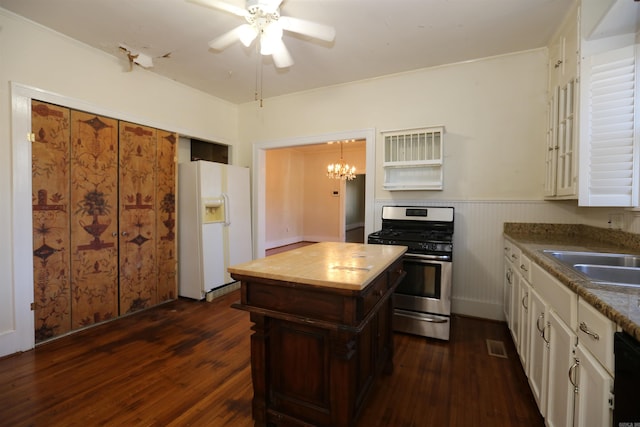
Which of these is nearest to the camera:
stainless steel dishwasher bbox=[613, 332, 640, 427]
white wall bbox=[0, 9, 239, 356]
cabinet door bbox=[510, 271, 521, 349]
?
stainless steel dishwasher bbox=[613, 332, 640, 427]

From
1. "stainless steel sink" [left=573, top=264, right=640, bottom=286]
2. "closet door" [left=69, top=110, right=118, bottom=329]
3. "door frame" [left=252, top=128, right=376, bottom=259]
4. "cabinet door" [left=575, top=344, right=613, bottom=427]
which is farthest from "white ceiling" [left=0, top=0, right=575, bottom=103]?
"cabinet door" [left=575, top=344, right=613, bottom=427]

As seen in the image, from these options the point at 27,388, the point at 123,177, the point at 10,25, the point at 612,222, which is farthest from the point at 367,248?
the point at 10,25

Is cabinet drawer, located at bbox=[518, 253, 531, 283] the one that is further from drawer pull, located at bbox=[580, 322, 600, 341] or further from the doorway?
the doorway

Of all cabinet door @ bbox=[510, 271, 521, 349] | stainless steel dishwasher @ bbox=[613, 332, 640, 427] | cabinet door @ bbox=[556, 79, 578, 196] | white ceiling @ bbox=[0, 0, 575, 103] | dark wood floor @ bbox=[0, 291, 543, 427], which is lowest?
dark wood floor @ bbox=[0, 291, 543, 427]

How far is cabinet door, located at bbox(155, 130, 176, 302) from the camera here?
3420 millimetres

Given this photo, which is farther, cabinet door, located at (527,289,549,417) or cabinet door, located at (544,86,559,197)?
cabinet door, located at (544,86,559,197)

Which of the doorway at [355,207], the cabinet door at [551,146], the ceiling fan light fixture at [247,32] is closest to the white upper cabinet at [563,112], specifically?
the cabinet door at [551,146]

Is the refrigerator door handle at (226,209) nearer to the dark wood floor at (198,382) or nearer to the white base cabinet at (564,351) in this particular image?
the dark wood floor at (198,382)

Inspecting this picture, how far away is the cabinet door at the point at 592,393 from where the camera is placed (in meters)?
0.91

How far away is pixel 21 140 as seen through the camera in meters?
2.33

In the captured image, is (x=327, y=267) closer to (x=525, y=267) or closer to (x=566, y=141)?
(x=525, y=267)

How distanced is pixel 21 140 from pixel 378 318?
3094mm

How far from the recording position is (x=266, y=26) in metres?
2.01

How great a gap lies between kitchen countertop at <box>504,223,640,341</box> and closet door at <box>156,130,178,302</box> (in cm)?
360
